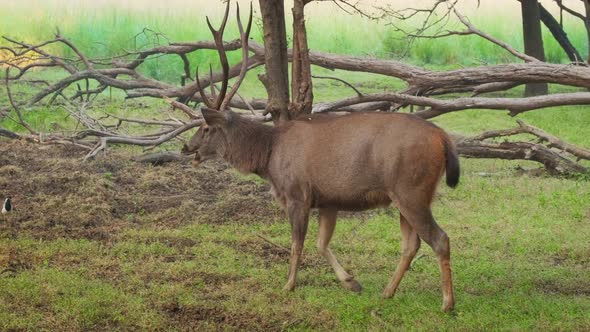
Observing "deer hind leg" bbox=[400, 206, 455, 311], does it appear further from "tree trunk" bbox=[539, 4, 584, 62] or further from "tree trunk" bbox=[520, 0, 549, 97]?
"tree trunk" bbox=[520, 0, 549, 97]

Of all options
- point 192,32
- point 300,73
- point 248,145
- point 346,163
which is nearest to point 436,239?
point 346,163

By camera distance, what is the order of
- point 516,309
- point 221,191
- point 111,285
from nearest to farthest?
point 516,309, point 111,285, point 221,191

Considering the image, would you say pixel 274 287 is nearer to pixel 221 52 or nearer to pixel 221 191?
pixel 221 52

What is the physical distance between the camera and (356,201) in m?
7.68

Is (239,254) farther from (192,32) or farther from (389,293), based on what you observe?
(192,32)

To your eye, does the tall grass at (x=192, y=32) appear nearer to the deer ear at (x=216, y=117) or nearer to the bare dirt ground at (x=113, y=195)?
the bare dirt ground at (x=113, y=195)

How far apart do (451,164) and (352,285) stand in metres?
1.24

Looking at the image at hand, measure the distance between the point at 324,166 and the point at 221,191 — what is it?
3.93m

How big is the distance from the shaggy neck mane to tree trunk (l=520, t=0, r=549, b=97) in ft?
33.9

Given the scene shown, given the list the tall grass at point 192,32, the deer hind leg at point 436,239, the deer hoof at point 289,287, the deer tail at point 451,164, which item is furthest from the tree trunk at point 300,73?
the tall grass at point 192,32

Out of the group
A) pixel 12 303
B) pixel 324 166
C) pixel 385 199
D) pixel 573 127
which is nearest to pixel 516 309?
pixel 385 199

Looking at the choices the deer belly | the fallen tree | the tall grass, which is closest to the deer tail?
the deer belly

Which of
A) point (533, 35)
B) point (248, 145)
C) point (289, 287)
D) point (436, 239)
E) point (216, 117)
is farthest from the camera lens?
point (533, 35)

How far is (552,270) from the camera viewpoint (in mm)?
8641
